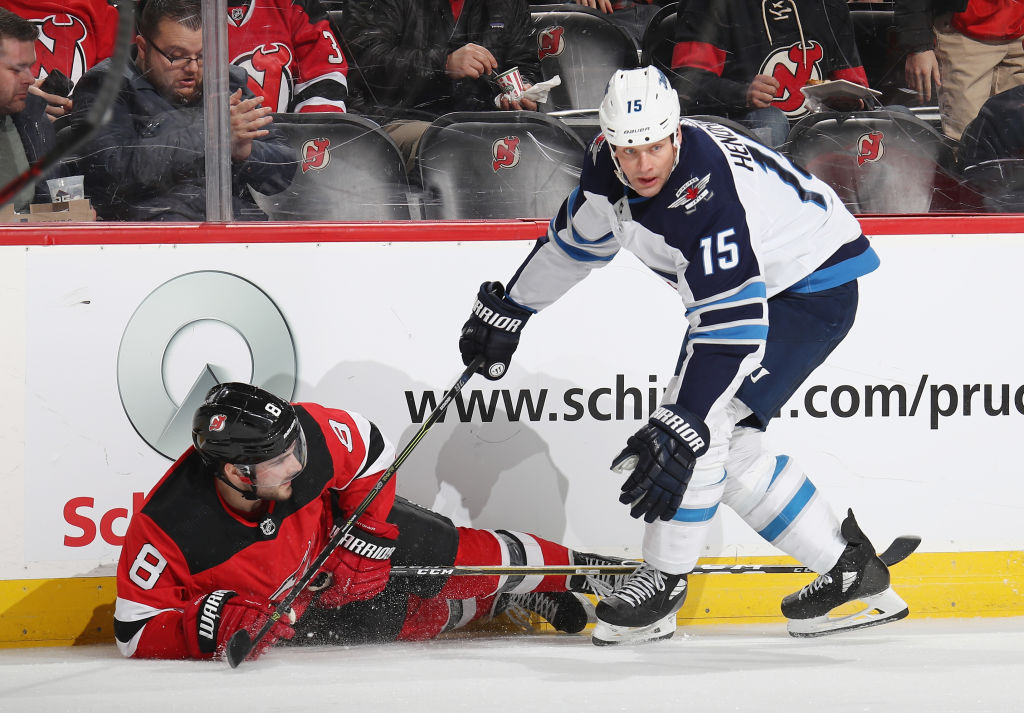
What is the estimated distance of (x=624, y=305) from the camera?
2.94 meters

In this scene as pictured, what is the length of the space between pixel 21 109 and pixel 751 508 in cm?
203

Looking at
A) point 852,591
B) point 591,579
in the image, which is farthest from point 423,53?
point 852,591

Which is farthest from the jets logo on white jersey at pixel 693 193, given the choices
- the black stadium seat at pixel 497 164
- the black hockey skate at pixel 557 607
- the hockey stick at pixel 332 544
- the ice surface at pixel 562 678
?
the black hockey skate at pixel 557 607

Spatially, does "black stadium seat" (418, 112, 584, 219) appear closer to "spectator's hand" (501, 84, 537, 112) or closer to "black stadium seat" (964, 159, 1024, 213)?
"spectator's hand" (501, 84, 537, 112)

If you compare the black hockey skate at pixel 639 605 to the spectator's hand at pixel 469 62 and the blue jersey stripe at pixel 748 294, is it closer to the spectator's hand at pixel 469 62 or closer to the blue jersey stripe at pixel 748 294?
the blue jersey stripe at pixel 748 294

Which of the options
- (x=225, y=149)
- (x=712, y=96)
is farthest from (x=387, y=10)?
(x=712, y=96)

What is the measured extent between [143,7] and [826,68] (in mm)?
1818

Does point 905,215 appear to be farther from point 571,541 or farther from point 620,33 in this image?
point 571,541

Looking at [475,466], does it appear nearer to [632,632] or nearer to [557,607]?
[557,607]

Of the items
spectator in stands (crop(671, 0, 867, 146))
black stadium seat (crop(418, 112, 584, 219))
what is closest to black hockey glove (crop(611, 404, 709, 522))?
black stadium seat (crop(418, 112, 584, 219))

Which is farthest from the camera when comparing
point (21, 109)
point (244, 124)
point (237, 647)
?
point (244, 124)

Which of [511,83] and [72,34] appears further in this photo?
[511,83]

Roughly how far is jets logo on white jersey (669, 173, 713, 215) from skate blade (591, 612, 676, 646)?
945 millimetres

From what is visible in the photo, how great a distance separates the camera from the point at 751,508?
254 centimetres
